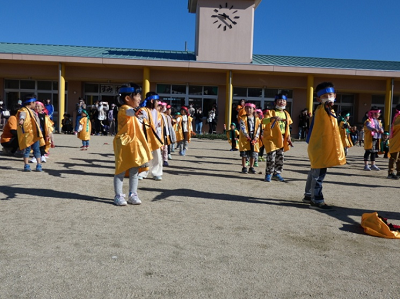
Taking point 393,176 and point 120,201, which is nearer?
point 120,201

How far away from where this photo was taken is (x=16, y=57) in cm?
2211

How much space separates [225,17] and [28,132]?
17.9 metres

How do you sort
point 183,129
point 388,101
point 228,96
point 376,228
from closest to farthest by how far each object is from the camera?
point 376,228, point 183,129, point 228,96, point 388,101

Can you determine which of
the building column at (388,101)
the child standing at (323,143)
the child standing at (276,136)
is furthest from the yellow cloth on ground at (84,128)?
the building column at (388,101)

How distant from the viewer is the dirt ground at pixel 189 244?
3.02 metres

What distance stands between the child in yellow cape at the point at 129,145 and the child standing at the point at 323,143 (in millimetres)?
2518

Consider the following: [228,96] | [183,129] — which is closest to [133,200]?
[183,129]

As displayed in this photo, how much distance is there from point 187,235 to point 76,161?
7087mm

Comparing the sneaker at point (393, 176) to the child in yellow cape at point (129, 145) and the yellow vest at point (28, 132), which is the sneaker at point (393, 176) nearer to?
the child in yellow cape at point (129, 145)

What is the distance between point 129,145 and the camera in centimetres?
557

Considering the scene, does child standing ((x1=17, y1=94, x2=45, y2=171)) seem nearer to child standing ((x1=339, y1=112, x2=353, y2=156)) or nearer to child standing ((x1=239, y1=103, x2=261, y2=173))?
child standing ((x1=239, y1=103, x2=261, y2=173))

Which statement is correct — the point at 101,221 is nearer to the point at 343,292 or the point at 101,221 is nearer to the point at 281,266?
the point at 281,266

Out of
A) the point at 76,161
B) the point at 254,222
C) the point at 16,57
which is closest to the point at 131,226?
the point at 254,222

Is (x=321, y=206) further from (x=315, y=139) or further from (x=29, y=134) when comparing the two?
(x=29, y=134)
